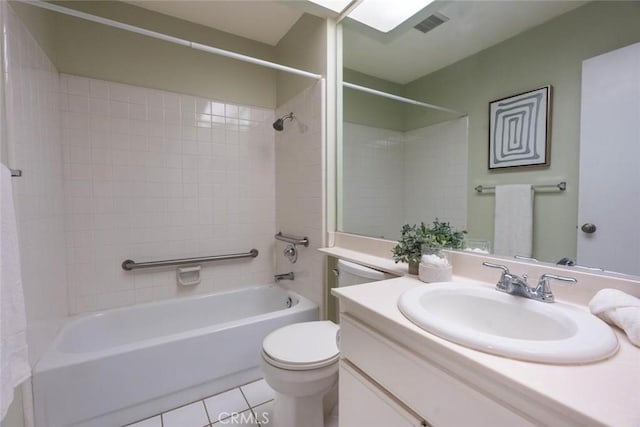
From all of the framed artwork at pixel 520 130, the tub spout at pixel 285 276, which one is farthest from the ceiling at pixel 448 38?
the tub spout at pixel 285 276

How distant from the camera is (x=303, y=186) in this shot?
80.2 inches

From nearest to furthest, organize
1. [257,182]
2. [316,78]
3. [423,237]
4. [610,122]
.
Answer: [610,122] < [423,237] < [316,78] < [257,182]

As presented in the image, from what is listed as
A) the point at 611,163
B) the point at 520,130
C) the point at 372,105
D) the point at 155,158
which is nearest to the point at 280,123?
the point at 372,105

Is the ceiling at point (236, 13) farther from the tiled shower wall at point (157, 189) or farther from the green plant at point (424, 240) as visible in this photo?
the green plant at point (424, 240)

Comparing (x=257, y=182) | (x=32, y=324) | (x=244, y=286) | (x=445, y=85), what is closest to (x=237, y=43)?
(x=257, y=182)

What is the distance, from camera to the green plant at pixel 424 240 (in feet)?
3.74

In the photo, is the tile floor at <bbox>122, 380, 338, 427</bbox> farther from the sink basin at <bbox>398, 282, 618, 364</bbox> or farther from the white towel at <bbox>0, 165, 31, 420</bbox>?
the sink basin at <bbox>398, 282, 618, 364</bbox>

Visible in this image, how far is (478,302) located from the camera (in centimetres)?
89

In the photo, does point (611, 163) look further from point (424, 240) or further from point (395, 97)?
point (395, 97)

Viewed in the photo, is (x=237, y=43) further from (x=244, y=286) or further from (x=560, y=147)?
(x=560, y=147)

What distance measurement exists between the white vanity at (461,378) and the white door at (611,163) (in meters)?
→ 0.11

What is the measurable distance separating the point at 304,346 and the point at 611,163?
1.28 meters

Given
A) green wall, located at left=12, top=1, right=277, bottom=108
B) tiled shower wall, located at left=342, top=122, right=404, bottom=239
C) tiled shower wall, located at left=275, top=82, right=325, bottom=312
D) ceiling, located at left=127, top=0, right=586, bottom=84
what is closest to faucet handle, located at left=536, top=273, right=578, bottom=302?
tiled shower wall, located at left=342, top=122, right=404, bottom=239

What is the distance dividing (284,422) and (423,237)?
102 centimetres
